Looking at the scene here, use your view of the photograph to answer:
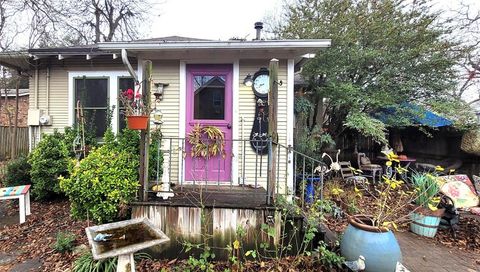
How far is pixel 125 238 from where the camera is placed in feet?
7.75

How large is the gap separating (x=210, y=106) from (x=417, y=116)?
519cm

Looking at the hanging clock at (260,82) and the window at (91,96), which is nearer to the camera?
the hanging clock at (260,82)

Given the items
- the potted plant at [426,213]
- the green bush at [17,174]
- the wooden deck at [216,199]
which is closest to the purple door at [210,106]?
the wooden deck at [216,199]

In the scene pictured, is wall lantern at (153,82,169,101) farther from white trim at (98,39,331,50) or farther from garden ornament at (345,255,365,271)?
garden ornament at (345,255,365,271)

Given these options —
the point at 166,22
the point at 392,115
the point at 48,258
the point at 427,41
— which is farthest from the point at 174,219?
the point at 166,22

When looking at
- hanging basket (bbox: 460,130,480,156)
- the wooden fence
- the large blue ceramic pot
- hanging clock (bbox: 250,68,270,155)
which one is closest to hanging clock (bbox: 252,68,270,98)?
hanging clock (bbox: 250,68,270,155)

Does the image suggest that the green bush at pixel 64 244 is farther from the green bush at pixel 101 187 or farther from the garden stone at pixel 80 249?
the green bush at pixel 101 187

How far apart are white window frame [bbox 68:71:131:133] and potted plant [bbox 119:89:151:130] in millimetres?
2822

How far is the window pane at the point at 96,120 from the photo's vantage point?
18.5ft

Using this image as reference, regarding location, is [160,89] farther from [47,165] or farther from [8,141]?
[8,141]

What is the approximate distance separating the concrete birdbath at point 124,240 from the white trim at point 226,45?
2699mm

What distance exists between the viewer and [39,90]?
5.71 m

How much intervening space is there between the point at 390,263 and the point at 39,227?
4.96m

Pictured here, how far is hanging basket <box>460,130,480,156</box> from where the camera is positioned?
6.01 metres
